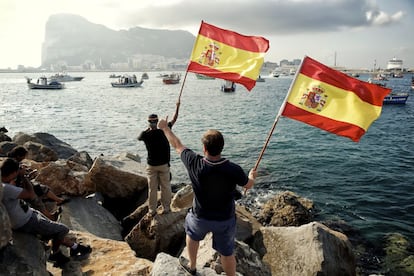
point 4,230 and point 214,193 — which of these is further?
point 4,230

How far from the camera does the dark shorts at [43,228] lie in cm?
510

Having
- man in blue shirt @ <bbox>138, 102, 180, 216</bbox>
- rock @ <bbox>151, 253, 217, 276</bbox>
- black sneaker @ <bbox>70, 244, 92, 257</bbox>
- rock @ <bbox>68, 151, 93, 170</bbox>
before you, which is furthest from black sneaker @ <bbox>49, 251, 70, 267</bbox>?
rock @ <bbox>68, 151, 93, 170</bbox>

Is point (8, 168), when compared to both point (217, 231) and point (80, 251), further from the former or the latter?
point (217, 231)

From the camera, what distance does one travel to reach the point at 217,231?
4.38m

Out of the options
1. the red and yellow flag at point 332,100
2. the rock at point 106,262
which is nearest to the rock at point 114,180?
the rock at point 106,262

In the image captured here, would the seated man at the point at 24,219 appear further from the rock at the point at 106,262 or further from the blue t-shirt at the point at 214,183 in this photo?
the blue t-shirt at the point at 214,183

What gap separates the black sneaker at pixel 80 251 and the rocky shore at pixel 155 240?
0.44 ft

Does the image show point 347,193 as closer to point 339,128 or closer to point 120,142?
point 339,128

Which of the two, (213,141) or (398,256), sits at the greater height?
(213,141)

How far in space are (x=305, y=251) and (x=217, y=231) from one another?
11.9ft

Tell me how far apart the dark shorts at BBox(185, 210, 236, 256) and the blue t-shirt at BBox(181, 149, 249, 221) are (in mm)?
71

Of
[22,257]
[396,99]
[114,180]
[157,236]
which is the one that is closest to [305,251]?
[157,236]

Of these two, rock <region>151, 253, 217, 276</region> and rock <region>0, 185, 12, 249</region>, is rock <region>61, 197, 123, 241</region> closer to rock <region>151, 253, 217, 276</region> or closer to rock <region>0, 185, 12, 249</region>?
rock <region>0, 185, 12, 249</region>

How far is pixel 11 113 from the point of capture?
139ft
